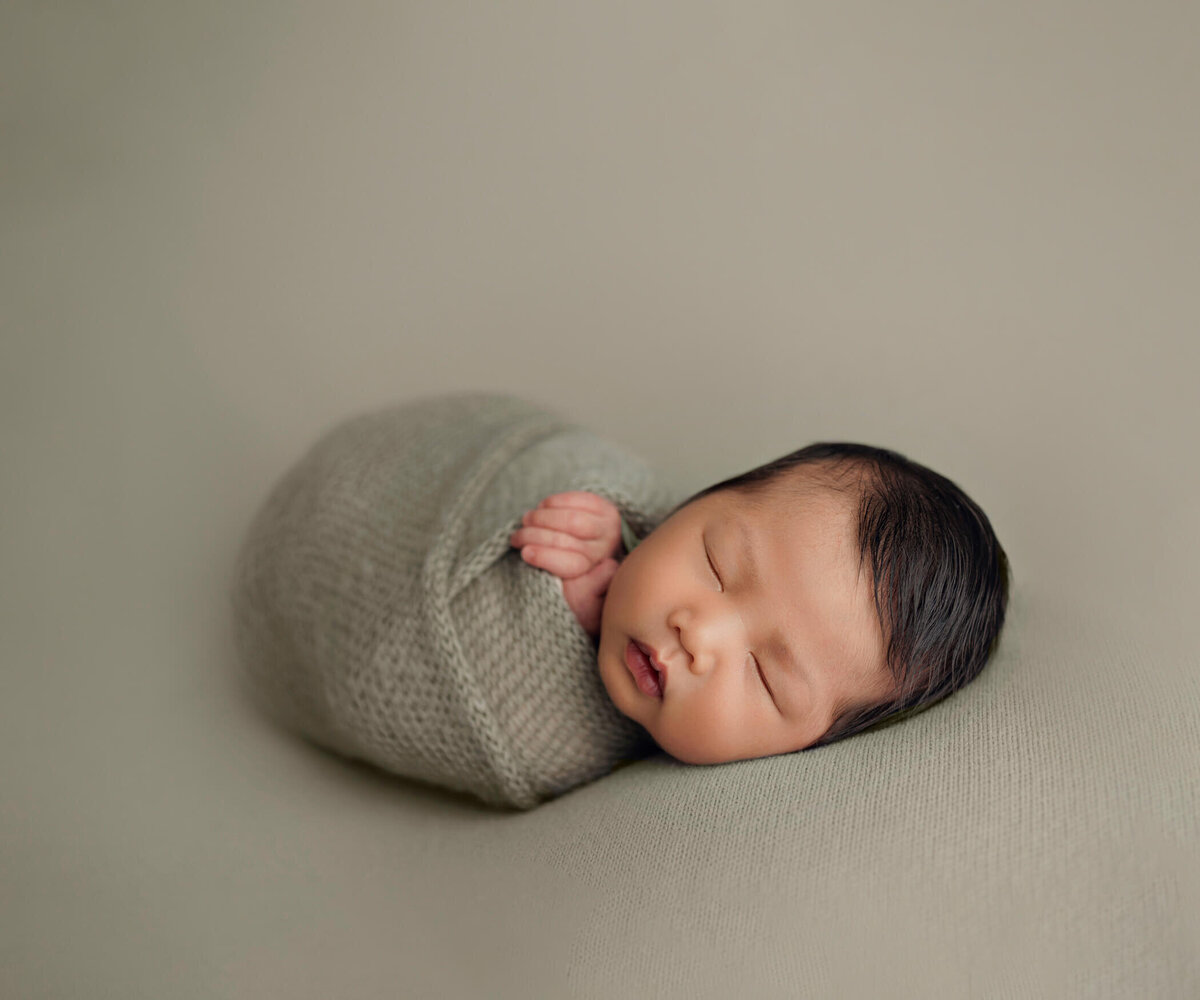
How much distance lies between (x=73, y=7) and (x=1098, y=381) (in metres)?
1.70

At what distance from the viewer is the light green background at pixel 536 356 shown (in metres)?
0.86

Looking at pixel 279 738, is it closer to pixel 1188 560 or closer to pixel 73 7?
pixel 1188 560

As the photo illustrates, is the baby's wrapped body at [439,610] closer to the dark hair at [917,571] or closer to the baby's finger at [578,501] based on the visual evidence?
the baby's finger at [578,501]

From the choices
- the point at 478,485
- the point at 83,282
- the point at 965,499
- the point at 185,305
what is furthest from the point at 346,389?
the point at 965,499

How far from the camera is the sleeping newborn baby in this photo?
901mm

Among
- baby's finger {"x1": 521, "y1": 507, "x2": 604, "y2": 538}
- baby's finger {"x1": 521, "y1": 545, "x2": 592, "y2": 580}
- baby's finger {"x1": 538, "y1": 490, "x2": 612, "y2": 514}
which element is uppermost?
baby's finger {"x1": 538, "y1": 490, "x2": 612, "y2": 514}

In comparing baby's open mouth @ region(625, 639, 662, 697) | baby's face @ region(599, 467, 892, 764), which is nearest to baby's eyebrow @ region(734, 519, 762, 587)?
baby's face @ region(599, 467, 892, 764)

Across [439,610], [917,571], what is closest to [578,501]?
[439,610]

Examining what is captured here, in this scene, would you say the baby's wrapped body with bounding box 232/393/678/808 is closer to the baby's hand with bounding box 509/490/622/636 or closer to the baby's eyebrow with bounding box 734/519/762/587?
the baby's hand with bounding box 509/490/622/636

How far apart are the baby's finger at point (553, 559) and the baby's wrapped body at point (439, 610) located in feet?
0.04

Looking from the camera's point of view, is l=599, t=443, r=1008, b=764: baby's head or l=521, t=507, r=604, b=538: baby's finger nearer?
l=599, t=443, r=1008, b=764: baby's head

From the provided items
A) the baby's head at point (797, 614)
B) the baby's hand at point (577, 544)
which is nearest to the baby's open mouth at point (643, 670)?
the baby's head at point (797, 614)

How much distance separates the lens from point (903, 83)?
1.55 meters

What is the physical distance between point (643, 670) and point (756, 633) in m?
0.11
